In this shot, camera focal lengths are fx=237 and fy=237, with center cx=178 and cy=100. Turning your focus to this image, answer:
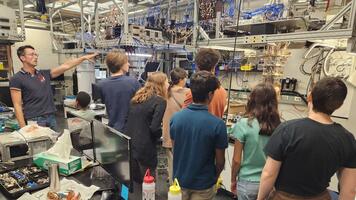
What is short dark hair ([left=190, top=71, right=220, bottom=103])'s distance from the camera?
1.33m

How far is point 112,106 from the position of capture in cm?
207

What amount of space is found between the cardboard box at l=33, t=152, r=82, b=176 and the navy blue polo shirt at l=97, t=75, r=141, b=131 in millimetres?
602

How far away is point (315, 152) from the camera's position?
3.48 ft

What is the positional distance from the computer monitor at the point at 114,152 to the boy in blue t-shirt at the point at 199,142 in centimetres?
39

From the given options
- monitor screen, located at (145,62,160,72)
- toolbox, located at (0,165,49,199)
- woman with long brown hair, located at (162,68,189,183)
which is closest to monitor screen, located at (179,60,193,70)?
monitor screen, located at (145,62,160,72)

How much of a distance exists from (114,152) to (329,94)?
3.43 ft

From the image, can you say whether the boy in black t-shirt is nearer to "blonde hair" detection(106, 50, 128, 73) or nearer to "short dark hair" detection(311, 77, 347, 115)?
"short dark hair" detection(311, 77, 347, 115)

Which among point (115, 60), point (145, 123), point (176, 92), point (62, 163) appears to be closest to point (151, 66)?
point (176, 92)

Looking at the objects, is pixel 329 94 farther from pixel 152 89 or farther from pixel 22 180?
pixel 22 180

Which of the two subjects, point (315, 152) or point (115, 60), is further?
point (115, 60)

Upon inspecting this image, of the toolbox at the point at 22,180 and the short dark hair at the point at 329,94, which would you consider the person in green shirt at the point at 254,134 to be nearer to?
the short dark hair at the point at 329,94

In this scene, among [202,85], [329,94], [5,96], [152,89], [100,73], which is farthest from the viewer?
[100,73]

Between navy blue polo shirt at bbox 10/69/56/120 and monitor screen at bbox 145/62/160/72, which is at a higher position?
monitor screen at bbox 145/62/160/72

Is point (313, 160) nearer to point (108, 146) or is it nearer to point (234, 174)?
point (234, 174)
